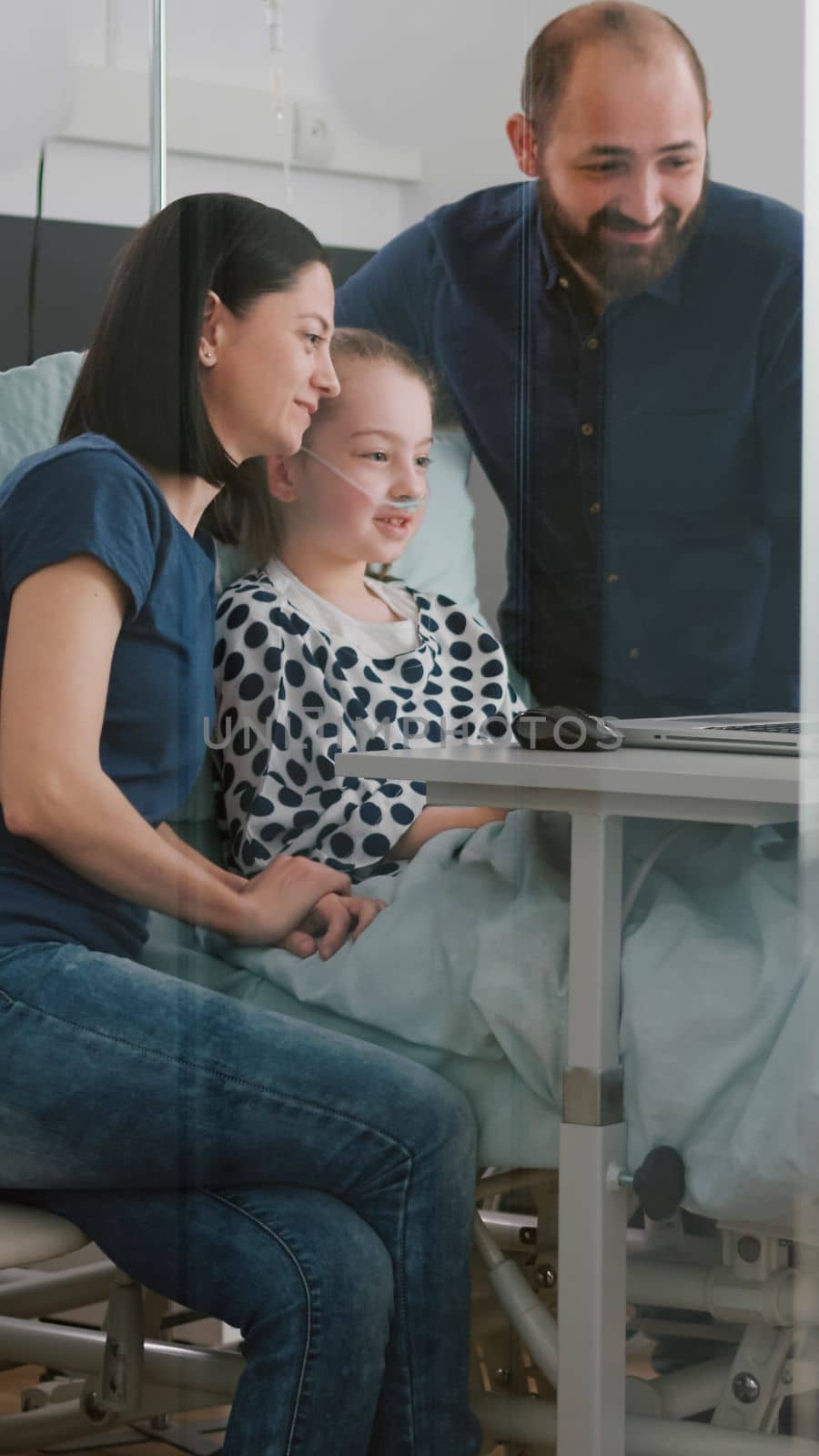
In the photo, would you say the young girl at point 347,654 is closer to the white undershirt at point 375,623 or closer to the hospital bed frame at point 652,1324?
the white undershirt at point 375,623

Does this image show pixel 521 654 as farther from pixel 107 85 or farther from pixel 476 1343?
pixel 107 85

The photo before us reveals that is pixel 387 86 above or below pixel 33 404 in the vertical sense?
above

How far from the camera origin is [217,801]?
4.84 ft

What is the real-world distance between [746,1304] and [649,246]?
0.75 metres

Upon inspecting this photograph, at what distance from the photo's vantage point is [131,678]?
1471 mm

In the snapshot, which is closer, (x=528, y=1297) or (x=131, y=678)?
(x=528, y=1297)

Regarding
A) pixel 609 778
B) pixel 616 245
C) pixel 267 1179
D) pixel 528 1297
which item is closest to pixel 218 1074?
pixel 267 1179

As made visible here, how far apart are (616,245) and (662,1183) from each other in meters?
0.67

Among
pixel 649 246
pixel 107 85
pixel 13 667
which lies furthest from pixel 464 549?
pixel 107 85

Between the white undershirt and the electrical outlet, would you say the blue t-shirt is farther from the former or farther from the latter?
the electrical outlet

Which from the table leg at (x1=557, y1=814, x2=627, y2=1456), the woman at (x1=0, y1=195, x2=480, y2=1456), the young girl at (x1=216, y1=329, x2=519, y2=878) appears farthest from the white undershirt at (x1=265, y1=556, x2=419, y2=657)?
the table leg at (x1=557, y1=814, x2=627, y2=1456)

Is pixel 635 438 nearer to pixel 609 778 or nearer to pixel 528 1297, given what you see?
pixel 609 778

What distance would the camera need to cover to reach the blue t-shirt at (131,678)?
1465 millimetres

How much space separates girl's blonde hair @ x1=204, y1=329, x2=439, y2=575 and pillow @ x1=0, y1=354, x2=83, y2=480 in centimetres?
18
